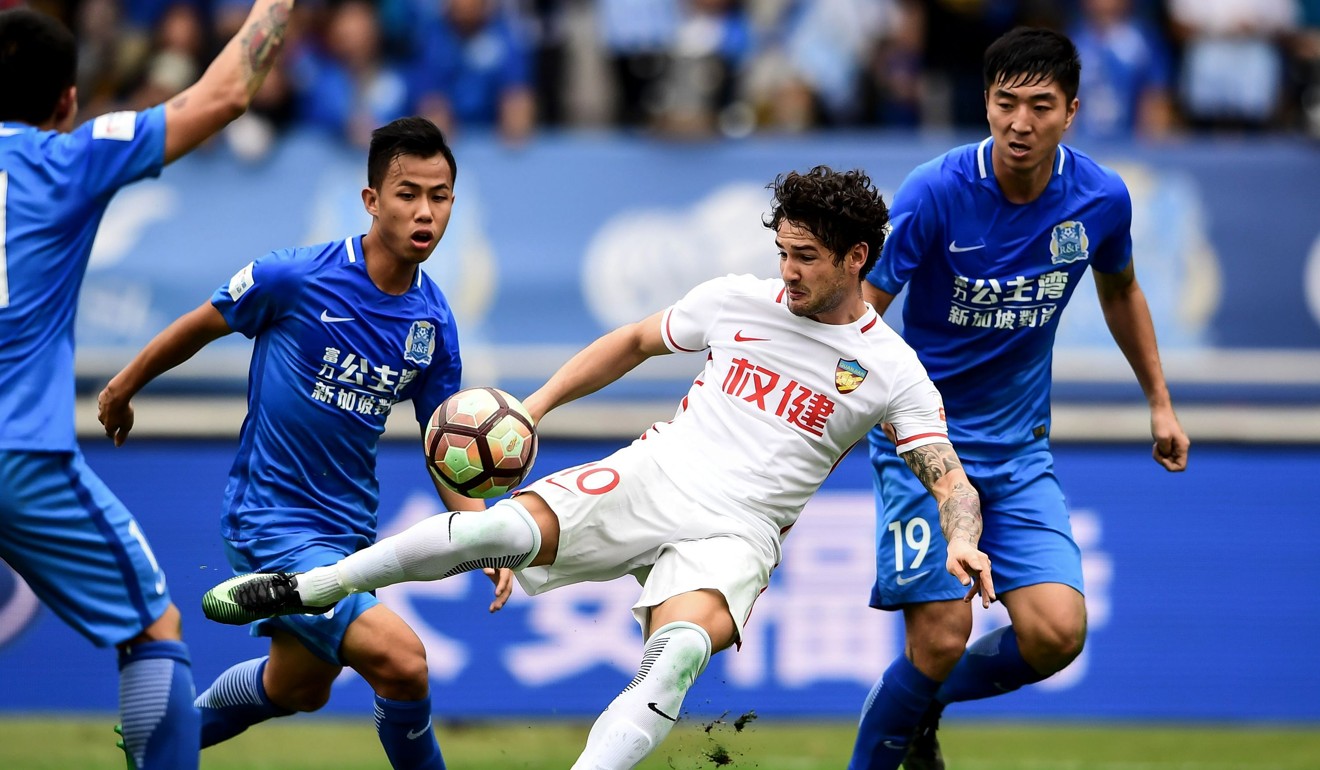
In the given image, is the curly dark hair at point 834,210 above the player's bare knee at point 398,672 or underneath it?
above

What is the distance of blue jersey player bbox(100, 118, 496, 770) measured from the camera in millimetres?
5730

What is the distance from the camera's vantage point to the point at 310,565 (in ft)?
18.6

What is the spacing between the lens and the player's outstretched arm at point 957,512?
5105mm

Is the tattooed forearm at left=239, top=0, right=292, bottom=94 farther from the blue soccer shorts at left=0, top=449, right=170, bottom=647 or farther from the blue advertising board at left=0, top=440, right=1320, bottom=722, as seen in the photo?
the blue advertising board at left=0, top=440, right=1320, bottom=722

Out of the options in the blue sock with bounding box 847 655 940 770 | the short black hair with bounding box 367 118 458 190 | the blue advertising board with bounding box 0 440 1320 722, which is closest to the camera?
the short black hair with bounding box 367 118 458 190

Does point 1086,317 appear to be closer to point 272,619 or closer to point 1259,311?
point 1259,311

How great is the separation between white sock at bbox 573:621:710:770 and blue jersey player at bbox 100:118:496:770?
30.5 inches

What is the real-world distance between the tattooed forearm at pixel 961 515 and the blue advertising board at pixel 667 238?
5.33m

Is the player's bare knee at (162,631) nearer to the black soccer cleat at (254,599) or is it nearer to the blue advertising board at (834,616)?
the black soccer cleat at (254,599)

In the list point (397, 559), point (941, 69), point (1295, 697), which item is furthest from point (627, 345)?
point (941, 69)

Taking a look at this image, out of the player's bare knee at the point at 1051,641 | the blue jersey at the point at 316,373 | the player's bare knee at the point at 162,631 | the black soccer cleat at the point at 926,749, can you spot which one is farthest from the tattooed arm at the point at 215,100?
the black soccer cleat at the point at 926,749

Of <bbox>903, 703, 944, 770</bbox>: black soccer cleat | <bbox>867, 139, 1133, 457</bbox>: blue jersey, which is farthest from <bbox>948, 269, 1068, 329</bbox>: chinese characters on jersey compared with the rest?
<bbox>903, 703, 944, 770</bbox>: black soccer cleat

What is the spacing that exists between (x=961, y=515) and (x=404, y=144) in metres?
2.33

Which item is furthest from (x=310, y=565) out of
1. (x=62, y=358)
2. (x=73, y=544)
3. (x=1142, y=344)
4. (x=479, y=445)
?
(x=1142, y=344)
